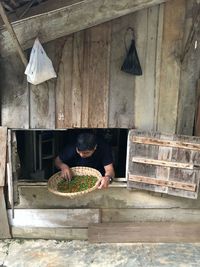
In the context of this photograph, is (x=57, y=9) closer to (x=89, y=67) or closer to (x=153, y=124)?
(x=89, y=67)

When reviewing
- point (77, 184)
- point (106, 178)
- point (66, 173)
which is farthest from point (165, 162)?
point (66, 173)

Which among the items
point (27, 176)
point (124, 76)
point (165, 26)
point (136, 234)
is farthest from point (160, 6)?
point (27, 176)

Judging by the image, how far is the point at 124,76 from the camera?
15.2ft

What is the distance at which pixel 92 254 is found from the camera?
4.96 meters

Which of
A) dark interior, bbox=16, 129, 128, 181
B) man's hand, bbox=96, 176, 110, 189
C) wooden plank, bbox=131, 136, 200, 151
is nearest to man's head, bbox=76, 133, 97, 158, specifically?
man's hand, bbox=96, 176, 110, 189

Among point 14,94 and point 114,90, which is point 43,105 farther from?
point 114,90

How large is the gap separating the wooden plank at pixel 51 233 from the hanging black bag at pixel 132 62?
2.38 metres

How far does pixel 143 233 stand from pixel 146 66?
7.72 ft

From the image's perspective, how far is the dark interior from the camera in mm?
6918

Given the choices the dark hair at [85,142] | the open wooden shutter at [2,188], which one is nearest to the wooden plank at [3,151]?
the open wooden shutter at [2,188]

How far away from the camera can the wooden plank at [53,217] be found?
5.22 m

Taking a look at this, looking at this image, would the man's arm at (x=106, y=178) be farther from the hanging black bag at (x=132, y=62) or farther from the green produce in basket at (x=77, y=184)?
the hanging black bag at (x=132, y=62)

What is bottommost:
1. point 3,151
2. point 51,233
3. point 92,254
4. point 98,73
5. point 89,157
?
point 92,254

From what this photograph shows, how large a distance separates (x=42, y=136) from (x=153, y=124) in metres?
2.90
